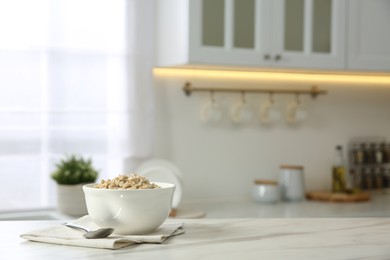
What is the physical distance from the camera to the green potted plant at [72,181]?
2895mm

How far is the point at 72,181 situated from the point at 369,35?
171cm

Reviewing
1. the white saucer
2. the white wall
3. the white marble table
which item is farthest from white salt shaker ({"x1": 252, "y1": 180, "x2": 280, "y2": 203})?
the white marble table

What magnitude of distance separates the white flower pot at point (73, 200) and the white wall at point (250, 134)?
60cm

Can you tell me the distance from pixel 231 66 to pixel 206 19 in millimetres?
262

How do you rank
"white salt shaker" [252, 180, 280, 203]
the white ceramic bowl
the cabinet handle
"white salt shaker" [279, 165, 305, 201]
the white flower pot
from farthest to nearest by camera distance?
"white salt shaker" [279, 165, 305, 201], "white salt shaker" [252, 180, 280, 203], the cabinet handle, the white flower pot, the white ceramic bowl

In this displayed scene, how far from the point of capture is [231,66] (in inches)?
126

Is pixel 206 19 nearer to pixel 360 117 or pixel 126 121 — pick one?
pixel 126 121

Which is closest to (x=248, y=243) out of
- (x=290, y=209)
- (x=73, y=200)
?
(x=73, y=200)

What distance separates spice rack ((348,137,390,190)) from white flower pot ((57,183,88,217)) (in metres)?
1.72

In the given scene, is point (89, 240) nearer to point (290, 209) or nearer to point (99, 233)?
point (99, 233)

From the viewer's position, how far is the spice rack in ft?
12.7

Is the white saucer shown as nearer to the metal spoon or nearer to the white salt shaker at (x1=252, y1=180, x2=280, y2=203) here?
the white salt shaker at (x1=252, y1=180, x2=280, y2=203)

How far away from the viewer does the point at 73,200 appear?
289 centimetres

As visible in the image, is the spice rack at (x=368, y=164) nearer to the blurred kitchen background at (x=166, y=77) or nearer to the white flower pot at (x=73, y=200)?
the blurred kitchen background at (x=166, y=77)
